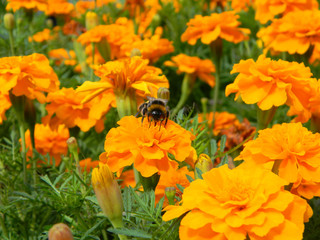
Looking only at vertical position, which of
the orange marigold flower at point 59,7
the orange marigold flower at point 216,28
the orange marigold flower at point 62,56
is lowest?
the orange marigold flower at point 62,56

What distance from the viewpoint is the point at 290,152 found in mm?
690

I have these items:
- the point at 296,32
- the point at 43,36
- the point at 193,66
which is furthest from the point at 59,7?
the point at 296,32

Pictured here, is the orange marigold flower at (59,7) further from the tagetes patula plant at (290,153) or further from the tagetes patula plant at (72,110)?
the tagetes patula plant at (290,153)

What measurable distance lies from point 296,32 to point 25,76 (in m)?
0.63

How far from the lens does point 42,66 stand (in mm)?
1062

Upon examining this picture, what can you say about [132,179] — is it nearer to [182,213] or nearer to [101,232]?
[101,232]

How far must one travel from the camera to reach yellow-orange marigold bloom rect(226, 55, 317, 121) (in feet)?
2.98

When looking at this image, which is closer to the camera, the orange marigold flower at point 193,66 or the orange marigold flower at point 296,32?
the orange marigold flower at point 296,32

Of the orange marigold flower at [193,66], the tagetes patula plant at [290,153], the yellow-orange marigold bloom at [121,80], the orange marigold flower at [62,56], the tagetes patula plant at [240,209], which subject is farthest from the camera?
the orange marigold flower at [62,56]

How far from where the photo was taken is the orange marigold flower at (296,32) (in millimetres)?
1220

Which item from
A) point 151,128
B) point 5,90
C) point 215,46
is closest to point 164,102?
point 151,128

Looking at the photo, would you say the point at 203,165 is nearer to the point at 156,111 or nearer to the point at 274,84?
the point at 156,111

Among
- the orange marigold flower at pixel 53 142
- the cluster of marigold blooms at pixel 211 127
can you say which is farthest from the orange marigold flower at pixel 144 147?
the orange marigold flower at pixel 53 142

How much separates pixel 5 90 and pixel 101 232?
1.07 ft
